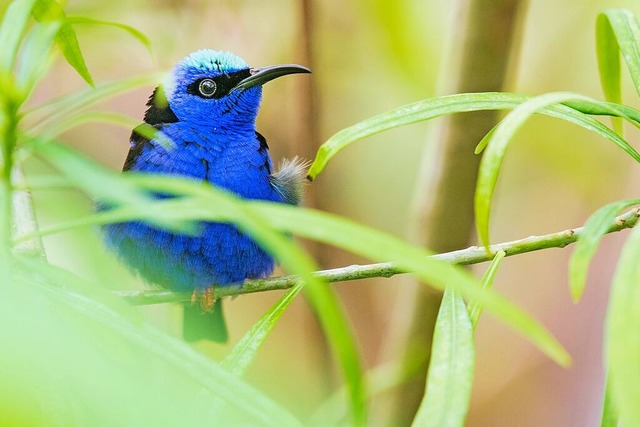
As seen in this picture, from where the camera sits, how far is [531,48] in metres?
6.38

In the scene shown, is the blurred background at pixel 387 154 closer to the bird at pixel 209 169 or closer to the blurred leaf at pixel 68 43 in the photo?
the bird at pixel 209 169

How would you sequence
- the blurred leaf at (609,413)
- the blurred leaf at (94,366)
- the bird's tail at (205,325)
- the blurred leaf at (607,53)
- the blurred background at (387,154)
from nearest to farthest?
the blurred leaf at (94,366)
the blurred leaf at (609,413)
the blurred leaf at (607,53)
the bird's tail at (205,325)
the blurred background at (387,154)

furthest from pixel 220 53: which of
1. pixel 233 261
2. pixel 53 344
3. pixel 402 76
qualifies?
pixel 53 344

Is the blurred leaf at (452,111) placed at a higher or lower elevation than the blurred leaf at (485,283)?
higher

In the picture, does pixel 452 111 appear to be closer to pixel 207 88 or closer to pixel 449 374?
pixel 449 374

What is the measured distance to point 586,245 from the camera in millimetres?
1449

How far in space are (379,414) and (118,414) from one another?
3.77 metres

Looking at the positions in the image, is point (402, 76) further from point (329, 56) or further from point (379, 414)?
point (379, 414)

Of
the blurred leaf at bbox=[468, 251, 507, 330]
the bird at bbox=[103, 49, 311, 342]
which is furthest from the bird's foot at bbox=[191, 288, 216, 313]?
the blurred leaf at bbox=[468, 251, 507, 330]

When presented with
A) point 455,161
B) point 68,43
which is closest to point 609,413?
point 68,43

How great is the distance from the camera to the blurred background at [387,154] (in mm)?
5789

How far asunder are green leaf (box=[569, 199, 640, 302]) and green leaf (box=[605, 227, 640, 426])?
0.18 feet

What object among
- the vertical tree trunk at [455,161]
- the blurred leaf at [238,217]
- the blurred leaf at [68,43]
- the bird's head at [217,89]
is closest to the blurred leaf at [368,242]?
the blurred leaf at [238,217]

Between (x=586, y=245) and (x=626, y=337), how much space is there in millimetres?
196
